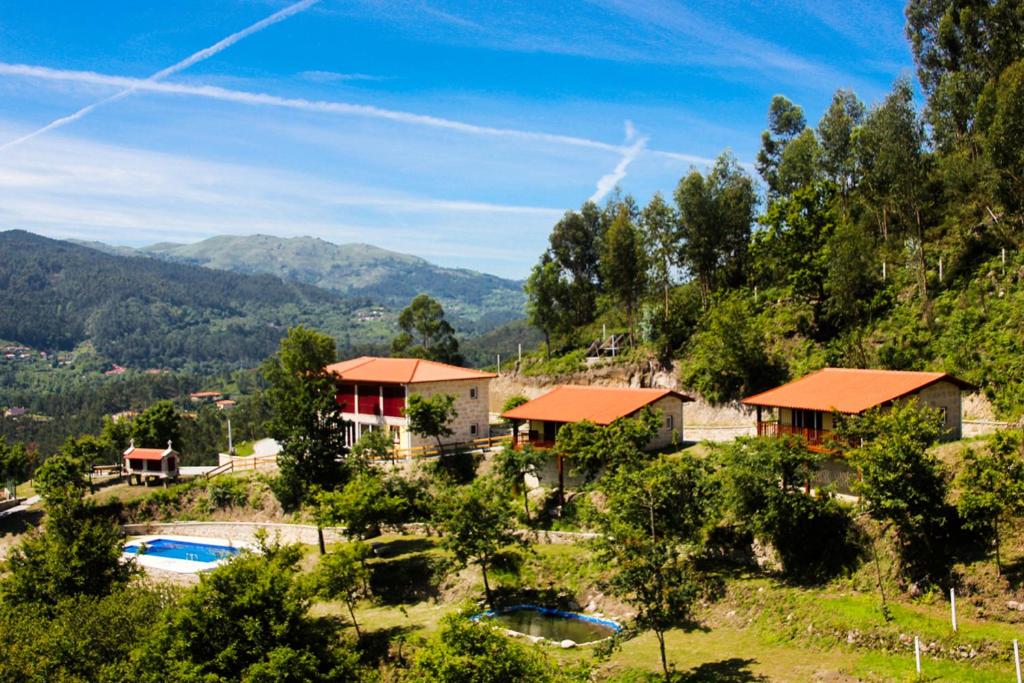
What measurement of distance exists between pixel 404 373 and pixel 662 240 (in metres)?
19.6

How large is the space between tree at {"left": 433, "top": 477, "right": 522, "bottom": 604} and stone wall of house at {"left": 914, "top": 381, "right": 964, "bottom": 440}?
15.4m

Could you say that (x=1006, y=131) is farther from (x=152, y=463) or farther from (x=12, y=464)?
(x=12, y=464)

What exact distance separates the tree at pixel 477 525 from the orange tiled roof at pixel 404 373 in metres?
15.1

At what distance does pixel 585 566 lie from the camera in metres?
27.6

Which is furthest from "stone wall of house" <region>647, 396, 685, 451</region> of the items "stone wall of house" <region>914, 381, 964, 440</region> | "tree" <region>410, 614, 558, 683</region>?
"tree" <region>410, 614, 558, 683</region>

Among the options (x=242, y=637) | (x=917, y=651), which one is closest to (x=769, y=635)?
(x=917, y=651)

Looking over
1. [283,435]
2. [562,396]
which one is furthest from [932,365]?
[283,435]

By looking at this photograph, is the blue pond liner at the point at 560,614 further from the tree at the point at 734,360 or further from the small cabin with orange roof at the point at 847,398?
the tree at the point at 734,360

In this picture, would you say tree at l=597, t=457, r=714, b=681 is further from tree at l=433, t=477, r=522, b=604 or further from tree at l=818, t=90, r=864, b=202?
tree at l=818, t=90, r=864, b=202

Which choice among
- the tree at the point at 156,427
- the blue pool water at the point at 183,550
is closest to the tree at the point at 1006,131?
the blue pool water at the point at 183,550

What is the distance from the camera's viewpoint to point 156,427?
160ft

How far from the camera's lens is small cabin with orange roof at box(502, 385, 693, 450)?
3425cm

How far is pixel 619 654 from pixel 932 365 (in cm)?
2073

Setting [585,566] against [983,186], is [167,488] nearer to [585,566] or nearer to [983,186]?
[585,566]
